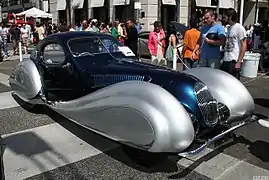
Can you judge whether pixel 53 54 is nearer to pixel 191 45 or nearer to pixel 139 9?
pixel 191 45

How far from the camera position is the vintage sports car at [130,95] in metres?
3.24

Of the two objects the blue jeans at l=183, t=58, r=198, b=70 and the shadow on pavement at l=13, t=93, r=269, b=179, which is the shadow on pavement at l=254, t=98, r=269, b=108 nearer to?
the blue jeans at l=183, t=58, r=198, b=70

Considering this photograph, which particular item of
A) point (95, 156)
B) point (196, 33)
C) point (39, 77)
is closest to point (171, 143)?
point (95, 156)

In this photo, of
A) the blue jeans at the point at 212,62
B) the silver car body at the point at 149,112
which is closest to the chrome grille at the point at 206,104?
the silver car body at the point at 149,112

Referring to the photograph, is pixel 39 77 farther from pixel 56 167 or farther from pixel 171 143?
pixel 171 143

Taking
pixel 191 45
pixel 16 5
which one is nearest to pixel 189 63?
pixel 191 45

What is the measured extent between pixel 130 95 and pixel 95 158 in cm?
107

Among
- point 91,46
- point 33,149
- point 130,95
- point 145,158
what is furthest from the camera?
point 91,46

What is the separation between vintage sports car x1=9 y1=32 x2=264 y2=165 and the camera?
3.24 metres

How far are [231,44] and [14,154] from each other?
402 centimetres

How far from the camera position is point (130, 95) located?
136 inches

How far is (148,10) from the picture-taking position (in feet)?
76.1

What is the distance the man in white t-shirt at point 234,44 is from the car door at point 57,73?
2.81 meters

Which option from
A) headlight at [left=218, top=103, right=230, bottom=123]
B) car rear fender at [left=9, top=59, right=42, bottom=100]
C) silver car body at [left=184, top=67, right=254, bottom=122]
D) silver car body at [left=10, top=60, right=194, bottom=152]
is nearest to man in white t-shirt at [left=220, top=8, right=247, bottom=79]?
silver car body at [left=184, top=67, right=254, bottom=122]
